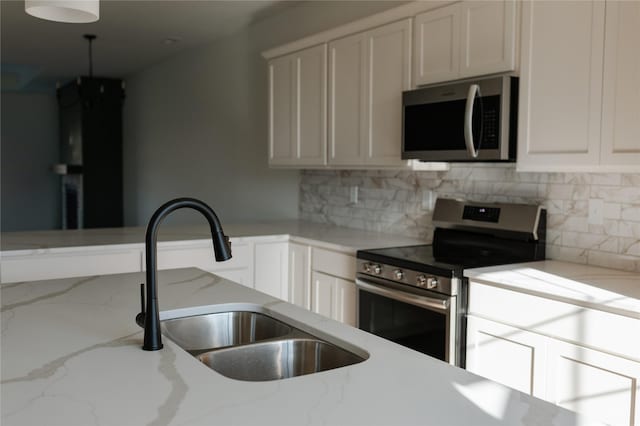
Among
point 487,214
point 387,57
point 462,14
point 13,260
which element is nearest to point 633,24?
point 462,14

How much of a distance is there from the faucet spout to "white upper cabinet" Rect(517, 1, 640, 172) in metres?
1.58

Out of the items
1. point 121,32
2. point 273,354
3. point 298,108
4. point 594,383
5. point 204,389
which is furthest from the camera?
point 121,32

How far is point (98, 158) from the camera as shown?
802 centimetres

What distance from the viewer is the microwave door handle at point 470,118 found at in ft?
8.46

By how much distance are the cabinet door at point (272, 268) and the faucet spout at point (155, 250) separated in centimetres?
235

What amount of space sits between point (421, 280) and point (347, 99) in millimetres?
1420

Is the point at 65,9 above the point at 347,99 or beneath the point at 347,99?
above

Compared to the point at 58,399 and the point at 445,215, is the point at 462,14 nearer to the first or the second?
the point at 445,215

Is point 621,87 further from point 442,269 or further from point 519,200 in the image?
point 442,269

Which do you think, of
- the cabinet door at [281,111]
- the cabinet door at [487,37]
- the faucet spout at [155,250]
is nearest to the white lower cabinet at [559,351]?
the cabinet door at [487,37]

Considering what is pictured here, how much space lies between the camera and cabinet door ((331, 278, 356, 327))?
3.20 m

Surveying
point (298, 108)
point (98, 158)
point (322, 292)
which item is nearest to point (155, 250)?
point (322, 292)

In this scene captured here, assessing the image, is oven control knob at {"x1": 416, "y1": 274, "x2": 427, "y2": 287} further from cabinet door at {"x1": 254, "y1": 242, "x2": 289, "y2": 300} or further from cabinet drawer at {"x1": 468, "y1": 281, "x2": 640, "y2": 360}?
cabinet door at {"x1": 254, "y1": 242, "x2": 289, "y2": 300}

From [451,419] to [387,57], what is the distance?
2.56m
